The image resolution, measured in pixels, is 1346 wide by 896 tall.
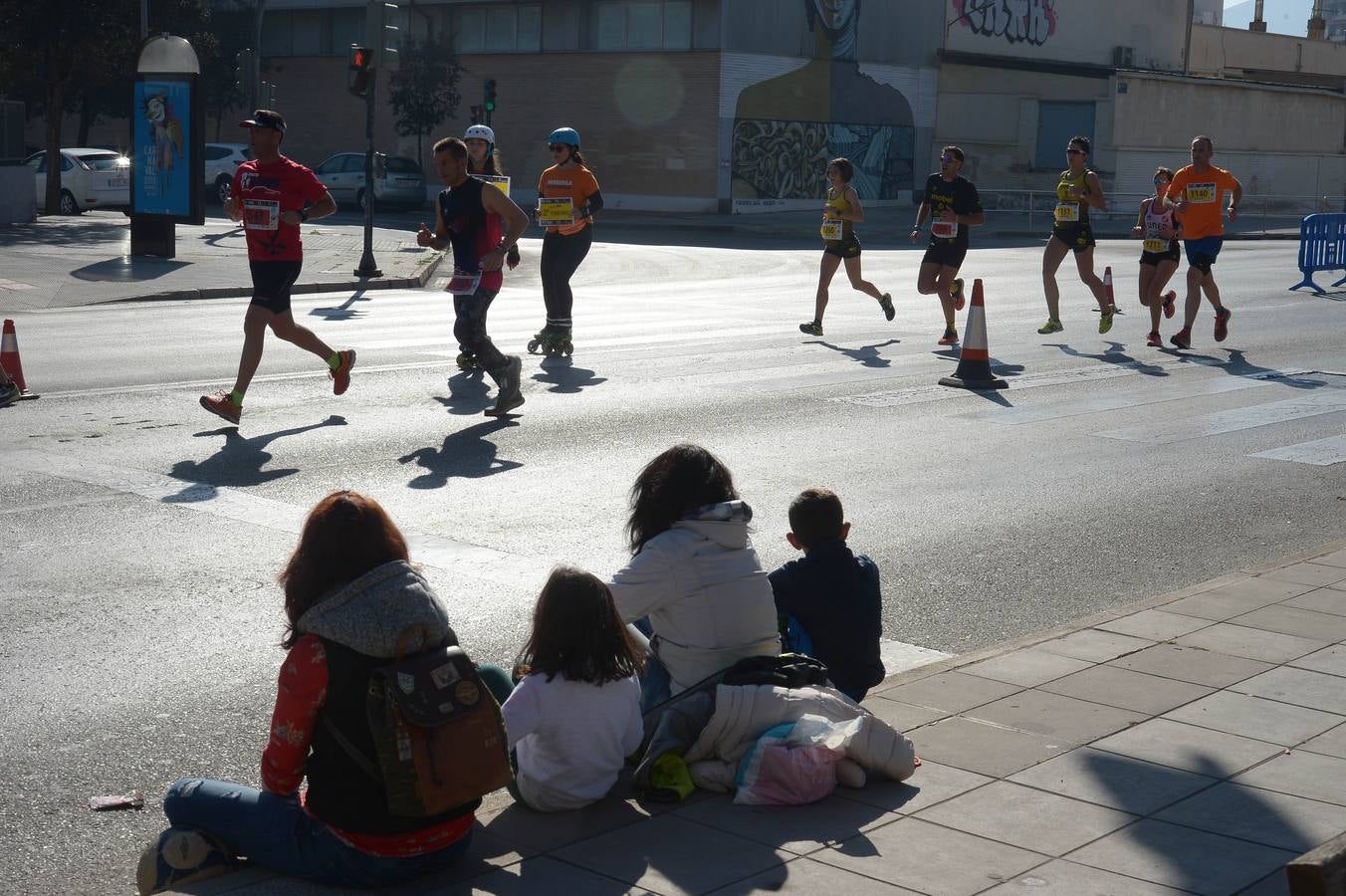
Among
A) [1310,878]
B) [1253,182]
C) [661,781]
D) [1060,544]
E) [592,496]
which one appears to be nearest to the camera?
[1310,878]

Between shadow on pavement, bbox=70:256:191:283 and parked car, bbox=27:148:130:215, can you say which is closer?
shadow on pavement, bbox=70:256:191:283

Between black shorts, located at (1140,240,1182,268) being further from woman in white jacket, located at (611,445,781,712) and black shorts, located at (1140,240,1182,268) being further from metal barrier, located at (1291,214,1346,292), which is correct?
woman in white jacket, located at (611,445,781,712)

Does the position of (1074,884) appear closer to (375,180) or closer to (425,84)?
(375,180)

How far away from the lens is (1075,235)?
55.0 ft

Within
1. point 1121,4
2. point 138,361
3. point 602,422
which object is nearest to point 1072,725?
point 602,422

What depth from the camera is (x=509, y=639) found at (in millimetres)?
6207

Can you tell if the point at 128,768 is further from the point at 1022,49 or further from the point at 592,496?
the point at 1022,49

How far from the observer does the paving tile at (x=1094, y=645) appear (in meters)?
5.93

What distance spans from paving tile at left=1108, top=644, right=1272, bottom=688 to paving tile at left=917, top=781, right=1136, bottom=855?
1.38m

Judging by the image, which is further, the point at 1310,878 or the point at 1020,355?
the point at 1020,355

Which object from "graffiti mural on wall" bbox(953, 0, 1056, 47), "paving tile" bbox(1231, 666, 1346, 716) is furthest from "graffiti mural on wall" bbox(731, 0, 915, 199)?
"paving tile" bbox(1231, 666, 1346, 716)

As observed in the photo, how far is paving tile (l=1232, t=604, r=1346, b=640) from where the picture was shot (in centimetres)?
627

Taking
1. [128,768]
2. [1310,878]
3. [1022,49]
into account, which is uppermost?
[1022,49]

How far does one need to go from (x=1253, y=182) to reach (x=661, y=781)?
171ft
